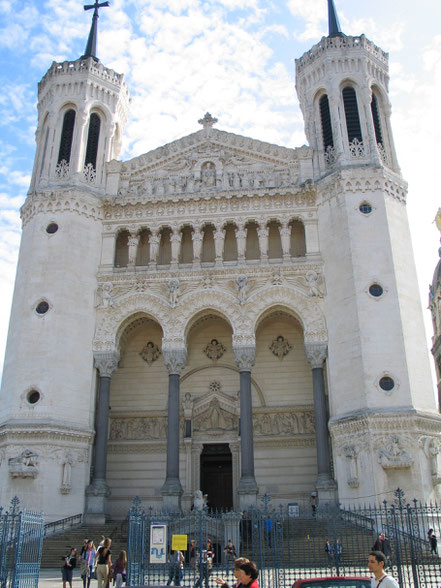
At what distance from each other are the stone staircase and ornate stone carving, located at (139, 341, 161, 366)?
754 centimetres

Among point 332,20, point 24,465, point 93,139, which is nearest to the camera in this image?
point 24,465

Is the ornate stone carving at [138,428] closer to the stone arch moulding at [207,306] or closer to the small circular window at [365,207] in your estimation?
the stone arch moulding at [207,306]

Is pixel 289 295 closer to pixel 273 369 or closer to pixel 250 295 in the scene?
pixel 250 295

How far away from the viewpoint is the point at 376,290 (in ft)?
78.2

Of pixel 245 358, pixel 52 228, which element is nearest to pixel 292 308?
→ pixel 245 358

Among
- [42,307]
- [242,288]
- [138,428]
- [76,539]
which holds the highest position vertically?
[242,288]

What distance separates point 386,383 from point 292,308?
487cm

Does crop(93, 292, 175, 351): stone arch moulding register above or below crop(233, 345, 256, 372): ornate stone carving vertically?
above

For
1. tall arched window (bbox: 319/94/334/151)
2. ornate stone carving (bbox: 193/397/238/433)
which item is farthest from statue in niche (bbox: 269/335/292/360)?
tall arched window (bbox: 319/94/334/151)

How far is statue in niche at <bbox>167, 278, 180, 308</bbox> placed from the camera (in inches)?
998

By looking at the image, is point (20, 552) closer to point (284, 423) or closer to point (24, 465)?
point (24, 465)

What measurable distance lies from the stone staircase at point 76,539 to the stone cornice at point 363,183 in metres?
15.8

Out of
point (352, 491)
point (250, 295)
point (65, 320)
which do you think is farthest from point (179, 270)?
point (352, 491)

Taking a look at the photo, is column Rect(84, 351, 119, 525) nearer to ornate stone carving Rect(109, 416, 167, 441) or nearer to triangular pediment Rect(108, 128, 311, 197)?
ornate stone carving Rect(109, 416, 167, 441)
